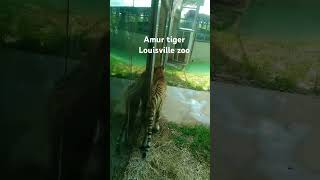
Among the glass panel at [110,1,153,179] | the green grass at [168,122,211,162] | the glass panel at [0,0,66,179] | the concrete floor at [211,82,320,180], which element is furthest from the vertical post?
the glass panel at [0,0,66,179]

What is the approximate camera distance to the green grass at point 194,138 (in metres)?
2.25

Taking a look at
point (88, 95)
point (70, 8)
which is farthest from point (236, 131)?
point (70, 8)

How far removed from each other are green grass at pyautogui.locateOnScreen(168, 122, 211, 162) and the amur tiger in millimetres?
106

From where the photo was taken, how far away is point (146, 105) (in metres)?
2.27

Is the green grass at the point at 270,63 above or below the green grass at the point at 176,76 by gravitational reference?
above

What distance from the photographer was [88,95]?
2.40 metres

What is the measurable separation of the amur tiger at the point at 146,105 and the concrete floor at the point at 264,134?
314 mm

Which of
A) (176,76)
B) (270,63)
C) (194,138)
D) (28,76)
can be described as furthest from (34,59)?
(270,63)

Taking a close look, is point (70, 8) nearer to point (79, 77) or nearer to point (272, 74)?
point (79, 77)

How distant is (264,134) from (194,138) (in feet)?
1.31

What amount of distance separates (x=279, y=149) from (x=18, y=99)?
1524mm

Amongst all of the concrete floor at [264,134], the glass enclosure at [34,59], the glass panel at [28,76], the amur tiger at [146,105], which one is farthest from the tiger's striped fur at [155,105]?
the glass panel at [28,76]

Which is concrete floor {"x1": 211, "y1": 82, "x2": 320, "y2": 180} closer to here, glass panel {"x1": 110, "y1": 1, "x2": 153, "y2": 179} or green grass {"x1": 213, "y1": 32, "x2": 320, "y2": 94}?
green grass {"x1": 213, "y1": 32, "x2": 320, "y2": 94}

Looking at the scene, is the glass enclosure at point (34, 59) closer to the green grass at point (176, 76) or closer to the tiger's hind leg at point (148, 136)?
the green grass at point (176, 76)
